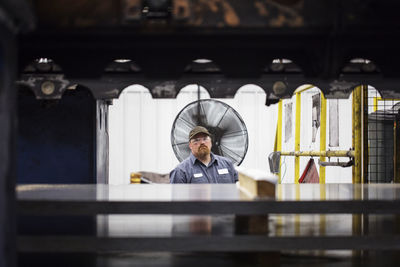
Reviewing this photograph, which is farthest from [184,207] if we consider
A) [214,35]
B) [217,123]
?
[217,123]

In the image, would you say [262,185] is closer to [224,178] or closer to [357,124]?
[357,124]

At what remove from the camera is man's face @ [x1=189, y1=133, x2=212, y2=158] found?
535 cm

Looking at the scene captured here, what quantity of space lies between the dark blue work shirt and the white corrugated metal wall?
10.8 feet

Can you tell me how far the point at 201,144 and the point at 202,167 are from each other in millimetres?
310

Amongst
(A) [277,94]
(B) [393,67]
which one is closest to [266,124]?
(A) [277,94]

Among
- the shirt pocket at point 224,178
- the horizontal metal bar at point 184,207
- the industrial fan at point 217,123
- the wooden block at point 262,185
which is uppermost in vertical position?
the industrial fan at point 217,123

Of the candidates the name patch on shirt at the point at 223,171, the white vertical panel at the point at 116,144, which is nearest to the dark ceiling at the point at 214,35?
the name patch on shirt at the point at 223,171

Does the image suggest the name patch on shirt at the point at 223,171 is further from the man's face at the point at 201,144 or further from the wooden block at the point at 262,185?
the wooden block at the point at 262,185

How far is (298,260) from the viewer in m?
2.53

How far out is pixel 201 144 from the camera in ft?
17.5

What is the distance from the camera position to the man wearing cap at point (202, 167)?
5301 mm

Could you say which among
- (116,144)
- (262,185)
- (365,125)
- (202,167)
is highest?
(365,125)

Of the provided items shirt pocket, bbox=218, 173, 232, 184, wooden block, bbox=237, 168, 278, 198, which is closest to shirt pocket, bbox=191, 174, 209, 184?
shirt pocket, bbox=218, 173, 232, 184

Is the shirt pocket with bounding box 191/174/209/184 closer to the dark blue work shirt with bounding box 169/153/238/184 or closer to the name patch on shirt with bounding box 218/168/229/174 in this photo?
the dark blue work shirt with bounding box 169/153/238/184
